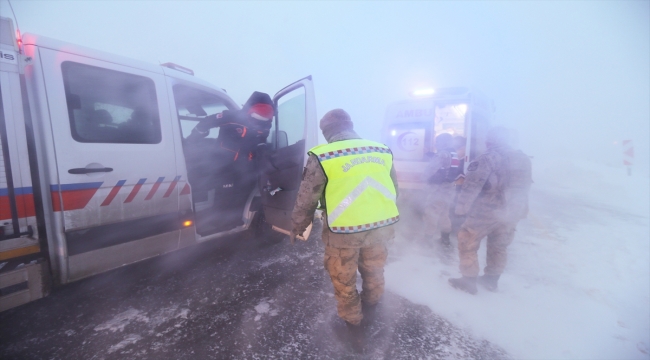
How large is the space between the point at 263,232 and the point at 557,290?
11.9 ft

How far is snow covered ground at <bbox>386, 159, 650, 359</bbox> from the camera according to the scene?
2.13m

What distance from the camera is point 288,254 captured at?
11.8 feet

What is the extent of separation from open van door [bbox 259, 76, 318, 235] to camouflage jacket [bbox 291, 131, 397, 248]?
2.71ft

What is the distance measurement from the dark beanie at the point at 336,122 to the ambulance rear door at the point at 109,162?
5.16 ft

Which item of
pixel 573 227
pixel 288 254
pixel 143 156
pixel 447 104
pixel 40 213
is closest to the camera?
pixel 40 213

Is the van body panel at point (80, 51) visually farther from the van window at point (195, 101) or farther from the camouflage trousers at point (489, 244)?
the camouflage trousers at point (489, 244)

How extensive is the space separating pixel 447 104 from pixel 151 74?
566 centimetres

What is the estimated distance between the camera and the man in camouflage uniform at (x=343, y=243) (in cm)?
200

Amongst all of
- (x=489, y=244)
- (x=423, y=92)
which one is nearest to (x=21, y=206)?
(x=489, y=244)

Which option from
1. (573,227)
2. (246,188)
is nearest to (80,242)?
(246,188)

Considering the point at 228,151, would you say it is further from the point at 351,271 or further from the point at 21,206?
the point at 351,271

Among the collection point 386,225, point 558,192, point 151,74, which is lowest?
point 558,192

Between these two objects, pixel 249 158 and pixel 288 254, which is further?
pixel 288 254

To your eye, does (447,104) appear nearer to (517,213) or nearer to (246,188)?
(517,213)
